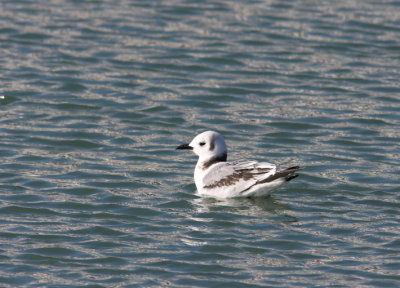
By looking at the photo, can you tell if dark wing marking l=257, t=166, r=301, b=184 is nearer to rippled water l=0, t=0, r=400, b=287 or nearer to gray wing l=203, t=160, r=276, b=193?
gray wing l=203, t=160, r=276, b=193

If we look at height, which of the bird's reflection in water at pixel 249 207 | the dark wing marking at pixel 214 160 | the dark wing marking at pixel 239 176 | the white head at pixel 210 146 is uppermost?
the white head at pixel 210 146

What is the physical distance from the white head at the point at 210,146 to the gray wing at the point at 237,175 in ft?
1.51

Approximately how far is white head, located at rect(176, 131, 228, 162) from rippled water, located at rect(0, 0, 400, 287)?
0.57m

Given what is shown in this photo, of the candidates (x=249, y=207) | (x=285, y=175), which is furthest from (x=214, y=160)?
(x=285, y=175)

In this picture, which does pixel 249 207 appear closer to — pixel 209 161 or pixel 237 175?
pixel 237 175

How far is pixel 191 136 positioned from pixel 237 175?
3196 millimetres

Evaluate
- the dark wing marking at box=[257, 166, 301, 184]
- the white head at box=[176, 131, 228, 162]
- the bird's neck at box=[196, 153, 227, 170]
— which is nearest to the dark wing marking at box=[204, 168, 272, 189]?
the dark wing marking at box=[257, 166, 301, 184]

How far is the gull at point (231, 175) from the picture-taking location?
1321cm

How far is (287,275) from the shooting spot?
1071 cm

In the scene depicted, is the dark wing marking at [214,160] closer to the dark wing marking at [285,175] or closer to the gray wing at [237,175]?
the gray wing at [237,175]

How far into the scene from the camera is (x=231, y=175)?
13570 mm

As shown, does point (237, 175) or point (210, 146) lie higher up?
point (210, 146)

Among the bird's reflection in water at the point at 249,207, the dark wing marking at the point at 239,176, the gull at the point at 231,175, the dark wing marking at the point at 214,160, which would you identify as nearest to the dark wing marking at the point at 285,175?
the gull at the point at 231,175

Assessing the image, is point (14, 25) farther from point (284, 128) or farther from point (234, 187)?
point (234, 187)
